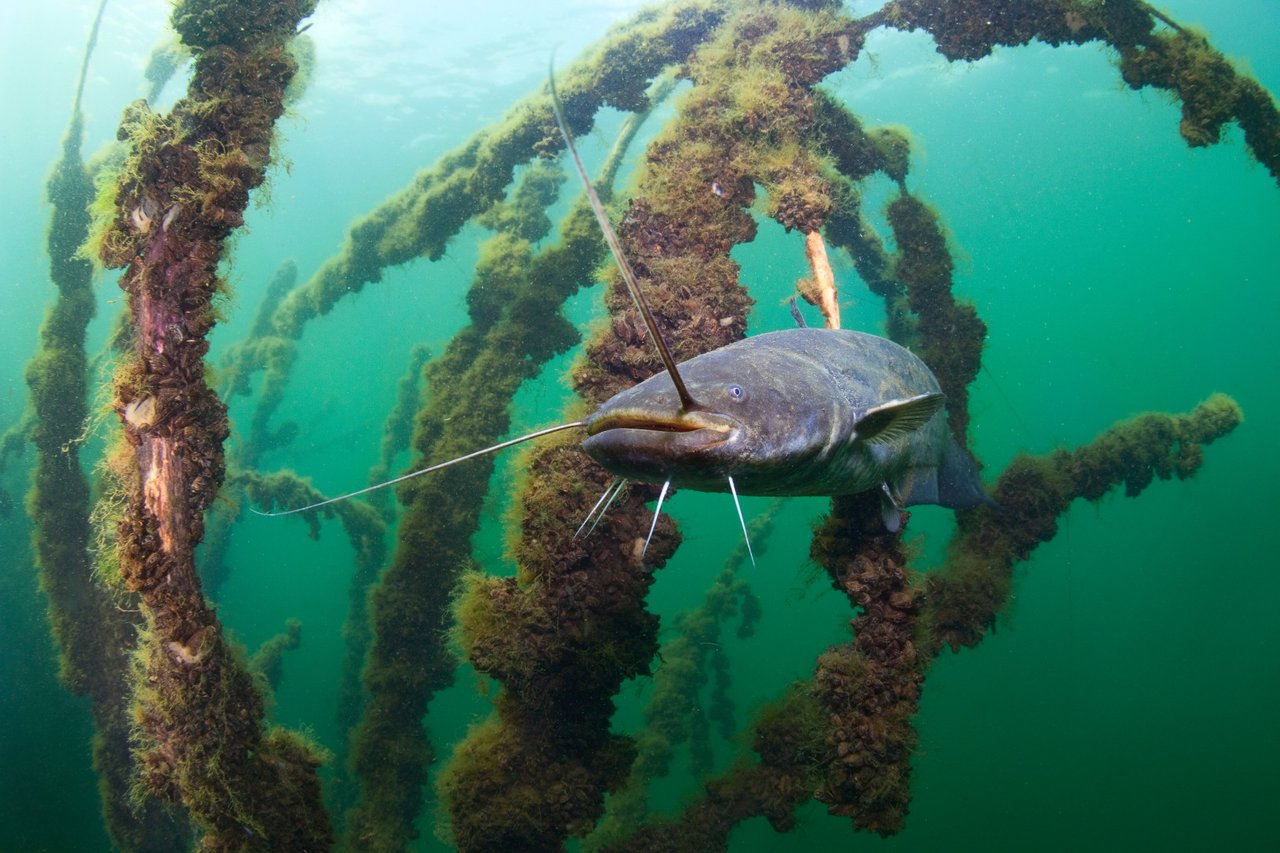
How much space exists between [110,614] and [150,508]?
6.16 metres

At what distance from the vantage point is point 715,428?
1.89 metres

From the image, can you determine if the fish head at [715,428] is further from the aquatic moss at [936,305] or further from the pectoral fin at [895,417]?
the aquatic moss at [936,305]

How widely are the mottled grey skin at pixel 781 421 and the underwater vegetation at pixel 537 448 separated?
85cm

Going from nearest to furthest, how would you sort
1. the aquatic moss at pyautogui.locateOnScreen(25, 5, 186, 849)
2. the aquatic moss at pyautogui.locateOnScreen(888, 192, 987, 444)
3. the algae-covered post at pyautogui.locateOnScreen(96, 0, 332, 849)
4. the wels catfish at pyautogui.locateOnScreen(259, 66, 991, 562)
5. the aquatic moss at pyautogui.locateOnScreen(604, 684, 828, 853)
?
1. the wels catfish at pyautogui.locateOnScreen(259, 66, 991, 562)
2. the algae-covered post at pyautogui.locateOnScreen(96, 0, 332, 849)
3. the aquatic moss at pyautogui.locateOnScreen(604, 684, 828, 853)
4. the aquatic moss at pyautogui.locateOnScreen(888, 192, 987, 444)
5. the aquatic moss at pyautogui.locateOnScreen(25, 5, 186, 849)

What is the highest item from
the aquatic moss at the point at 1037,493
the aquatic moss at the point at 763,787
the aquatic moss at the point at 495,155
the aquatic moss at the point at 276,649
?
the aquatic moss at the point at 495,155

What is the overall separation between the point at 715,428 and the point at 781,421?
0.36 meters

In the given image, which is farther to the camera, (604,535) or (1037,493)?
(1037,493)

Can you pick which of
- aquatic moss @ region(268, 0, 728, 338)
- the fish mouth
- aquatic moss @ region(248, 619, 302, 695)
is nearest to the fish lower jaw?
the fish mouth

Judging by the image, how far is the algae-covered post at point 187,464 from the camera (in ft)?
8.99

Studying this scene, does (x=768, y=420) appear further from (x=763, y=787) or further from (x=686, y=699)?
(x=686, y=699)

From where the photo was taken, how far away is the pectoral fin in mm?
2354

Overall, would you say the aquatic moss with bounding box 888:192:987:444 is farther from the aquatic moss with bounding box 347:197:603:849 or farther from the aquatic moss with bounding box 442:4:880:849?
the aquatic moss with bounding box 347:197:603:849

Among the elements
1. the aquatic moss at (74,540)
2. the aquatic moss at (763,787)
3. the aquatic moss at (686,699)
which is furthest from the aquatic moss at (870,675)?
the aquatic moss at (74,540)

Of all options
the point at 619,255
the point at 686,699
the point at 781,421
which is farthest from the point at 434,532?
the point at 686,699
